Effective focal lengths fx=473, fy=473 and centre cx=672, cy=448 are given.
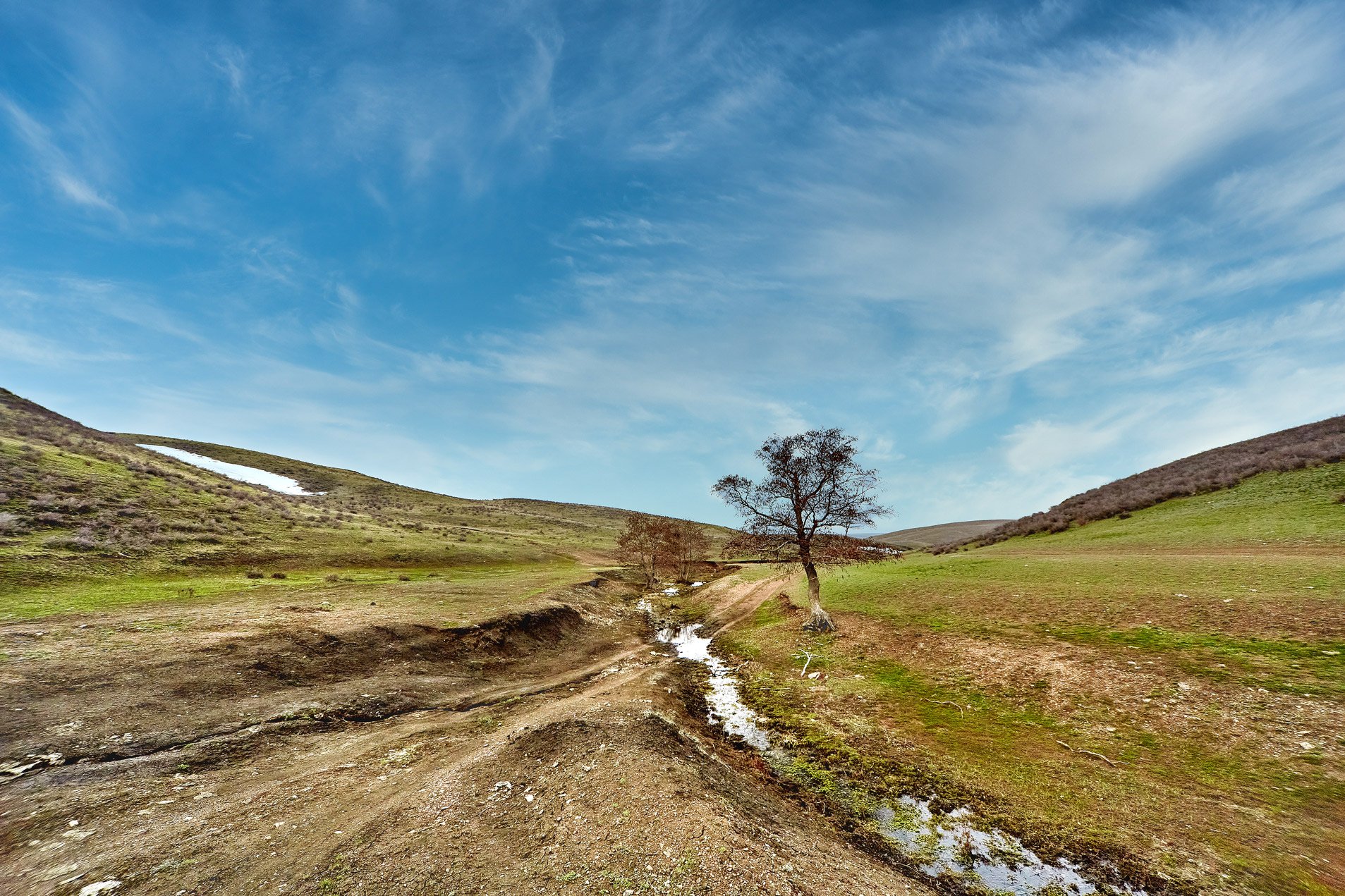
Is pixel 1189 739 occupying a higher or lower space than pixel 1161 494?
lower

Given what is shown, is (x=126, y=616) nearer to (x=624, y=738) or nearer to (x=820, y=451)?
(x=624, y=738)

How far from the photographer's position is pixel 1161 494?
1688 inches

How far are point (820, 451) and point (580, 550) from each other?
7184cm

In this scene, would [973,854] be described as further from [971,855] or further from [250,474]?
[250,474]

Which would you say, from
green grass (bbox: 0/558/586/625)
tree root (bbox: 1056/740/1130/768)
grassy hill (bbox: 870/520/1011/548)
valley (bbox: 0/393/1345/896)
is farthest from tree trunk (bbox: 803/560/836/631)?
grassy hill (bbox: 870/520/1011/548)

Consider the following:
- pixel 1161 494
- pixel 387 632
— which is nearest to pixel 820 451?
pixel 387 632

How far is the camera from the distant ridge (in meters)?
38.7

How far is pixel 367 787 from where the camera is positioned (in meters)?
12.2

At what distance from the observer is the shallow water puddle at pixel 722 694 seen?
56.2ft

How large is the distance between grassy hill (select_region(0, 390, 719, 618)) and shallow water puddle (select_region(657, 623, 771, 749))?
29243 millimetres

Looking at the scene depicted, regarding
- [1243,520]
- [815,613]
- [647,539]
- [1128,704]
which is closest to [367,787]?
[1128,704]

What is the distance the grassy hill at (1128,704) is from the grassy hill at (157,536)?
37.2 meters

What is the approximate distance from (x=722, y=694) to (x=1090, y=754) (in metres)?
13.0

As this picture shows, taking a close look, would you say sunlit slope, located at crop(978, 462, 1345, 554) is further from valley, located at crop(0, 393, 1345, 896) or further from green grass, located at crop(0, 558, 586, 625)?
green grass, located at crop(0, 558, 586, 625)
